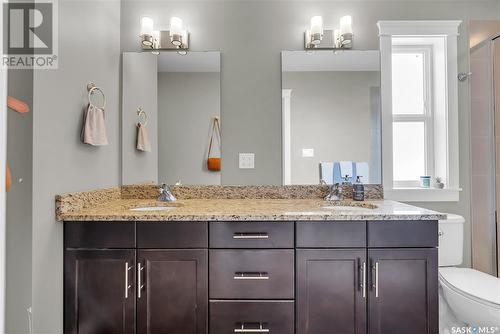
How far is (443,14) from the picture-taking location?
207 centimetres

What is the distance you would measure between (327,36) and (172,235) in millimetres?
1713

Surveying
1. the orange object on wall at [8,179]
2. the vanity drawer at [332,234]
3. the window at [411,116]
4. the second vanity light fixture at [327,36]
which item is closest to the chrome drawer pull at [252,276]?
the vanity drawer at [332,234]

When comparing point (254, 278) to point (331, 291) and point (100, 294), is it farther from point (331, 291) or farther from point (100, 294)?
point (100, 294)

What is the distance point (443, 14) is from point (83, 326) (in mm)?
2989

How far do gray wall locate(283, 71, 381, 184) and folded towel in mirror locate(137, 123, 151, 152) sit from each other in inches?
41.5

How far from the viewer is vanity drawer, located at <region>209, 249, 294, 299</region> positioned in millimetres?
1380

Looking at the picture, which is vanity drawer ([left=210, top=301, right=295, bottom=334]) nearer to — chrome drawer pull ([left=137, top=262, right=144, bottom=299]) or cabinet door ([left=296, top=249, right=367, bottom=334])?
cabinet door ([left=296, top=249, right=367, bottom=334])

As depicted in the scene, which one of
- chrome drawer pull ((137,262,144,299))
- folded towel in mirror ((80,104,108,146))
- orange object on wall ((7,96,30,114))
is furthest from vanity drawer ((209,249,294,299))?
orange object on wall ((7,96,30,114))

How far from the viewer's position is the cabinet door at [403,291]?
136 centimetres

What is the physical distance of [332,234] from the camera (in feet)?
4.53

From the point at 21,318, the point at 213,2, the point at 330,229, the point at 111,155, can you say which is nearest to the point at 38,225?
the point at 21,318

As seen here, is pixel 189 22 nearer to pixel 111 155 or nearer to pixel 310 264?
pixel 111 155

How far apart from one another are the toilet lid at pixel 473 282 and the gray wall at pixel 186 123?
1.61 meters

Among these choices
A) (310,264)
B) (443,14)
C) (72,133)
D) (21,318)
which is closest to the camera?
(21,318)
